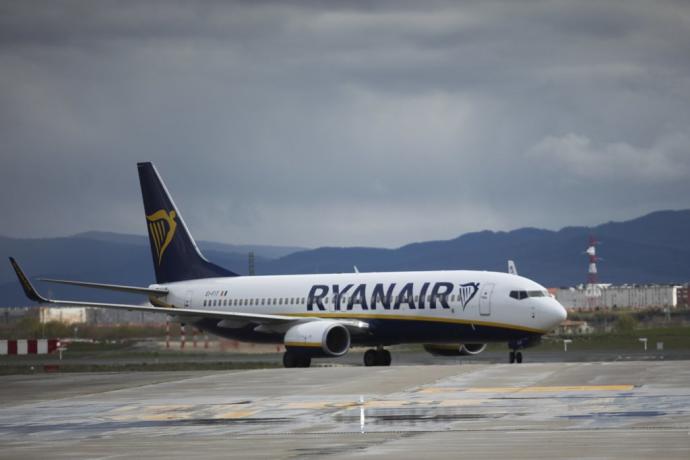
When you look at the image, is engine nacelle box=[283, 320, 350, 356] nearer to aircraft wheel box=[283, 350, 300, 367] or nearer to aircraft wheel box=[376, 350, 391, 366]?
aircraft wheel box=[283, 350, 300, 367]

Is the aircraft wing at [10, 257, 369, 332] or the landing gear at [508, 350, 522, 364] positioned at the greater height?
the aircraft wing at [10, 257, 369, 332]

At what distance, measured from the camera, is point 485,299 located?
1809 inches

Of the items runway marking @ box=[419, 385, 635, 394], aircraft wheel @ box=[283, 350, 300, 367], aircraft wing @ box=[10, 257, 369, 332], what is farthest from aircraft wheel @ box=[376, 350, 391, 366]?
runway marking @ box=[419, 385, 635, 394]

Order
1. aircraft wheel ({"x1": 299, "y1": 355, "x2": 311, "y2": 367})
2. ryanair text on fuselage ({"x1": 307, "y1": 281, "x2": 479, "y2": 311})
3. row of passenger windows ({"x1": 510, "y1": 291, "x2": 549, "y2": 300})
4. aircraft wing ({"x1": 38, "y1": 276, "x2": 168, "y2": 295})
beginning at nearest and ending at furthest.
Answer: row of passenger windows ({"x1": 510, "y1": 291, "x2": 549, "y2": 300}) < ryanair text on fuselage ({"x1": 307, "y1": 281, "x2": 479, "y2": 311}) < aircraft wheel ({"x1": 299, "y1": 355, "x2": 311, "y2": 367}) < aircraft wing ({"x1": 38, "y1": 276, "x2": 168, "y2": 295})

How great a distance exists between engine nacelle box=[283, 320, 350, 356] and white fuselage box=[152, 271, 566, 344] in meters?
0.90

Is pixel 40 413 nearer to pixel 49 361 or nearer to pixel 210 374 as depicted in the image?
pixel 210 374

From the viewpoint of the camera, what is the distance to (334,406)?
2458cm

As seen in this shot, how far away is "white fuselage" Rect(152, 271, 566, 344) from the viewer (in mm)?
45750

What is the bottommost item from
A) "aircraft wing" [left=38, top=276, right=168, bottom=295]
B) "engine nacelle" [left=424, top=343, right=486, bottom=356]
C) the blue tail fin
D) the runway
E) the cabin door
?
the runway

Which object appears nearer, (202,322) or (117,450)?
(117,450)

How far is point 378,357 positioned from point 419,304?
3.79 metres

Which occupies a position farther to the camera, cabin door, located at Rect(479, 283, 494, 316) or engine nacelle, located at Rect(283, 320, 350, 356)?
engine nacelle, located at Rect(283, 320, 350, 356)

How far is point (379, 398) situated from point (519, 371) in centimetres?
788

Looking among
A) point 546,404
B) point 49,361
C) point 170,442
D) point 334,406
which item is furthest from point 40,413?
point 49,361
